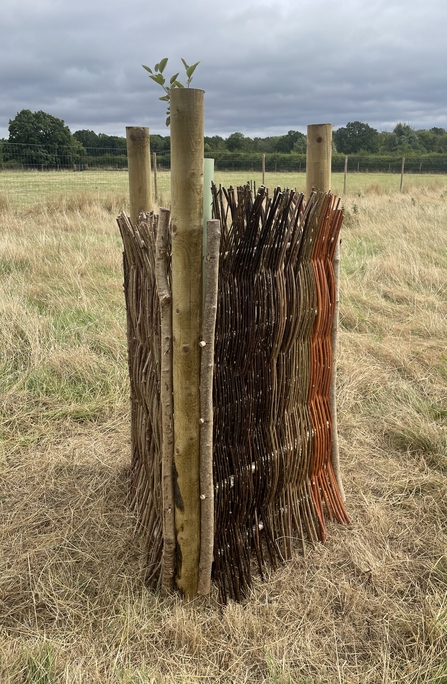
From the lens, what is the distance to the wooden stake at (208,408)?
1.72m

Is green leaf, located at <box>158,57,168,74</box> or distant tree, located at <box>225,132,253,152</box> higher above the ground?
distant tree, located at <box>225,132,253,152</box>

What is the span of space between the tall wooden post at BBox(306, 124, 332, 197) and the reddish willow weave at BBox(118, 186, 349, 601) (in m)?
0.31

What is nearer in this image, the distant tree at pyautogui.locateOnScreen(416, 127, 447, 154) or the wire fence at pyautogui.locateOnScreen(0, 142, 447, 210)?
the wire fence at pyautogui.locateOnScreen(0, 142, 447, 210)

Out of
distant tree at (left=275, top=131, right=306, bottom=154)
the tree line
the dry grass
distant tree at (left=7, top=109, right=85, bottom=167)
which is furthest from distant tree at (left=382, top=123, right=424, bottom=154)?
the dry grass

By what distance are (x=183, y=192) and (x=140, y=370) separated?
86 cm

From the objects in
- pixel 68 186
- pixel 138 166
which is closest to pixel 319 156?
pixel 138 166

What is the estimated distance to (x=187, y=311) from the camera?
1.75 m

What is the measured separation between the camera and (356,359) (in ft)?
14.1

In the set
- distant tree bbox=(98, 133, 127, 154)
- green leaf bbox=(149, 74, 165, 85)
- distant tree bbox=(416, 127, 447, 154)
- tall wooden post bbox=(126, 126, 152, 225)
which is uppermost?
distant tree bbox=(416, 127, 447, 154)

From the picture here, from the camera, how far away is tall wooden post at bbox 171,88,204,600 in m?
1.63

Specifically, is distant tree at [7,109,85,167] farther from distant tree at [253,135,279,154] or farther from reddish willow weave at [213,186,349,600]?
reddish willow weave at [213,186,349,600]

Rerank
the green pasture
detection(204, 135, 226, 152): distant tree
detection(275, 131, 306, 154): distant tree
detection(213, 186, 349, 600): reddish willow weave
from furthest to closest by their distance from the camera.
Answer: detection(275, 131, 306, 154): distant tree, detection(204, 135, 226, 152): distant tree, the green pasture, detection(213, 186, 349, 600): reddish willow weave

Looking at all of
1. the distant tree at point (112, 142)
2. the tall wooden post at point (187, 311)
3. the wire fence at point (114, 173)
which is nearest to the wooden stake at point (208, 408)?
the tall wooden post at point (187, 311)

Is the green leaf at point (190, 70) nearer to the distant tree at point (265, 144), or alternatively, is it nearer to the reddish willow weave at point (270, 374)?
the reddish willow weave at point (270, 374)
